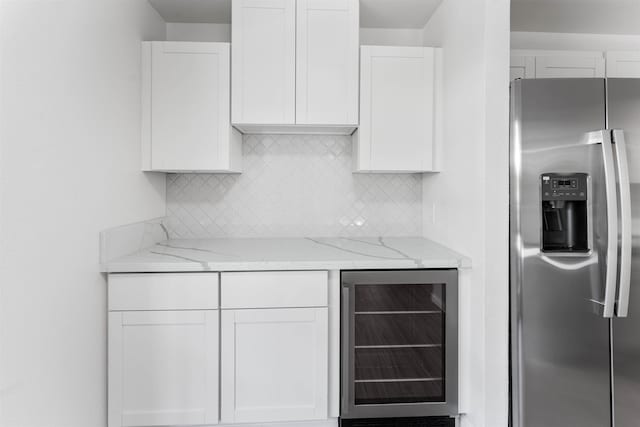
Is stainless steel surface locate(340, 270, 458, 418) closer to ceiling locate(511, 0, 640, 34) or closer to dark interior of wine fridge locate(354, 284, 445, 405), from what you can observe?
dark interior of wine fridge locate(354, 284, 445, 405)

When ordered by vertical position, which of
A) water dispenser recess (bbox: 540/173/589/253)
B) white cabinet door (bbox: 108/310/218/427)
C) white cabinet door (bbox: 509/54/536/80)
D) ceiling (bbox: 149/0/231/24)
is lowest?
white cabinet door (bbox: 108/310/218/427)

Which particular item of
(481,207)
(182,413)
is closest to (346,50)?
(481,207)

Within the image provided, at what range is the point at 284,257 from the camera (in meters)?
1.79

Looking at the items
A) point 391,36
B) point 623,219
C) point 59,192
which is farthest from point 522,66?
point 59,192

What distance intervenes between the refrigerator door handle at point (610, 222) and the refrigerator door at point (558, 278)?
1.3 inches

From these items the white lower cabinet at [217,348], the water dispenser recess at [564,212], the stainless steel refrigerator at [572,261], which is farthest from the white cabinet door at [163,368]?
the water dispenser recess at [564,212]

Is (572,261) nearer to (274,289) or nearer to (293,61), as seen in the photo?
(274,289)

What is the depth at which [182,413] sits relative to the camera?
5.56ft

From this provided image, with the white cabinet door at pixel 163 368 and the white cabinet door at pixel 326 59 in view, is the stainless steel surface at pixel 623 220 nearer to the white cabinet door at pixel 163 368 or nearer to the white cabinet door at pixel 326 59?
the white cabinet door at pixel 326 59

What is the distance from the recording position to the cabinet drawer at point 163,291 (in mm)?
1663

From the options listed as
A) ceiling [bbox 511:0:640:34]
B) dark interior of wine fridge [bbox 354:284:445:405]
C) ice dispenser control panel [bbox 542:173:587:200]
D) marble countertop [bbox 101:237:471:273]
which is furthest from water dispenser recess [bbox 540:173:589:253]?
ceiling [bbox 511:0:640:34]

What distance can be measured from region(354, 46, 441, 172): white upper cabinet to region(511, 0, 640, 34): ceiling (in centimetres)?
58

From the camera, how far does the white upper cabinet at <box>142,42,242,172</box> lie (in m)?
2.00

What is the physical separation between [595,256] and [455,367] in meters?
0.78
